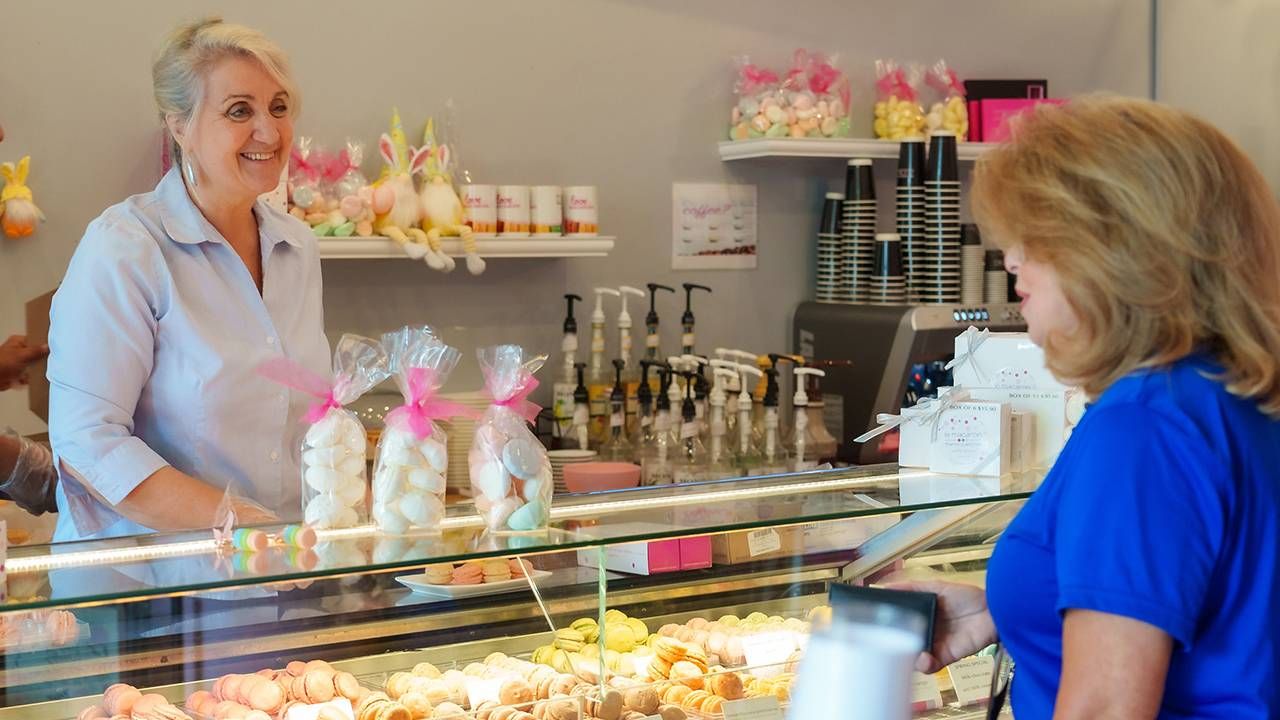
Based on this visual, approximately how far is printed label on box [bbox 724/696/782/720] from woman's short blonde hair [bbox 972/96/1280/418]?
0.85m

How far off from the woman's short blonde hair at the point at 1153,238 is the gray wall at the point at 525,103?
307 cm

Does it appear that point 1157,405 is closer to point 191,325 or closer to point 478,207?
point 191,325

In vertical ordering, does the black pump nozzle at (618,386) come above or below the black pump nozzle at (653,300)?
below

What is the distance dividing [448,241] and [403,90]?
0.51 metres

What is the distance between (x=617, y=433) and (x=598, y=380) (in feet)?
0.70

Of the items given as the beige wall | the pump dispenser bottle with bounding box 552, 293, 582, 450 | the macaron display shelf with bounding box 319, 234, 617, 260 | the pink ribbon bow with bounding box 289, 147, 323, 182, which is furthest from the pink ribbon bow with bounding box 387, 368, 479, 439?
the beige wall

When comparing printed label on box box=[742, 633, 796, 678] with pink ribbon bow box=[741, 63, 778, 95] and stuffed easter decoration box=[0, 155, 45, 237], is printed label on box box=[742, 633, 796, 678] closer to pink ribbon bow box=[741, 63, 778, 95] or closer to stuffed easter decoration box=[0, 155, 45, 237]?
stuffed easter decoration box=[0, 155, 45, 237]

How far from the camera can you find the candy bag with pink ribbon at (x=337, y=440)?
1.77 meters

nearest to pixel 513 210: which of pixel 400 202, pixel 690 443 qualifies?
pixel 400 202

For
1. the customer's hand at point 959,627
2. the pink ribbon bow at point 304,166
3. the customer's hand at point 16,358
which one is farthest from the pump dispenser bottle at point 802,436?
the customer's hand at point 959,627

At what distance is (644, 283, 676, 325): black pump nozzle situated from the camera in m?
4.40

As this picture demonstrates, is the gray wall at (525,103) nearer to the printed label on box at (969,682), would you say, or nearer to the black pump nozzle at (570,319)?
the black pump nozzle at (570,319)

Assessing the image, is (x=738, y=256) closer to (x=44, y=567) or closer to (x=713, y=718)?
(x=713, y=718)

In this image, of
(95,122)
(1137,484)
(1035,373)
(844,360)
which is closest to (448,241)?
(95,122)
